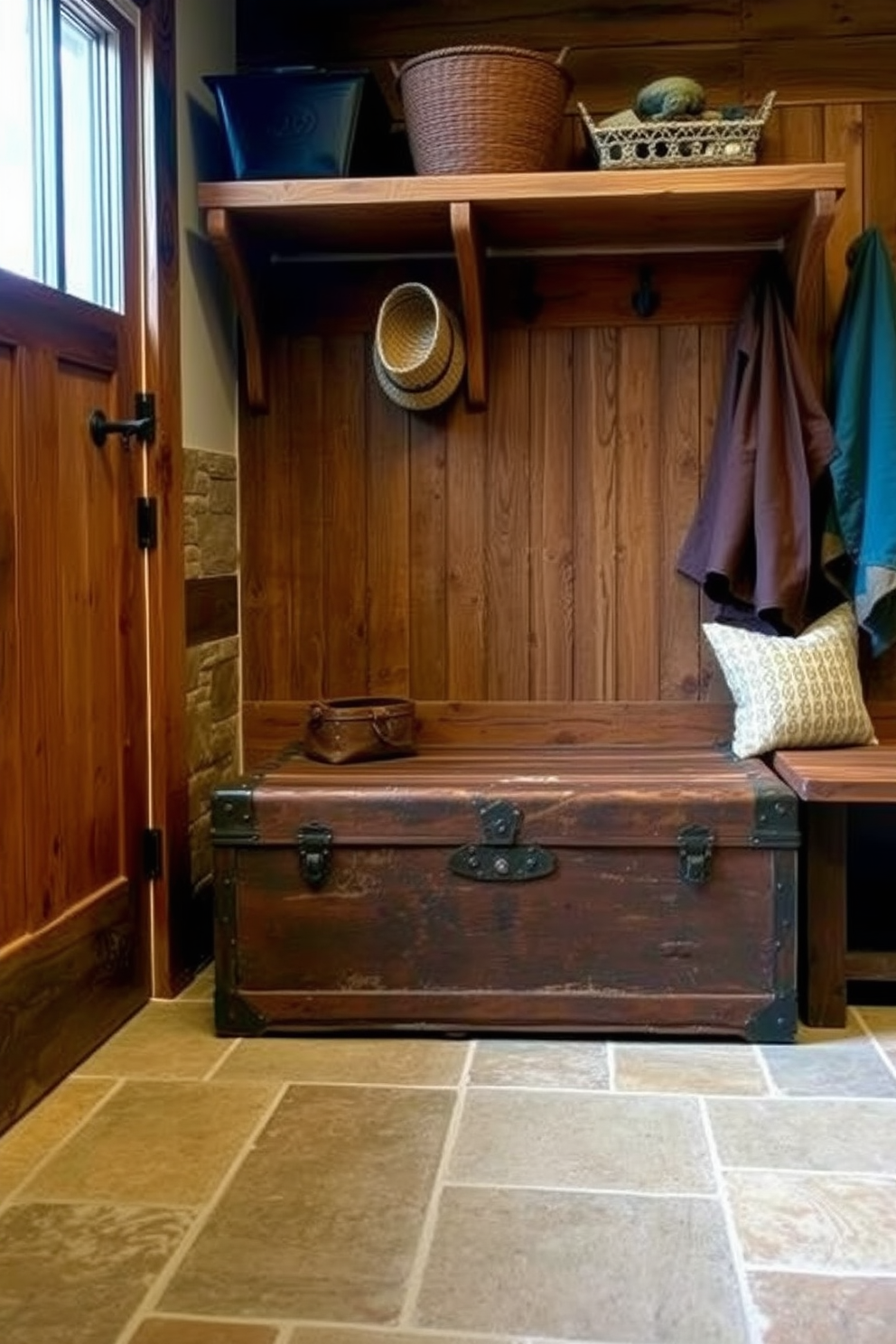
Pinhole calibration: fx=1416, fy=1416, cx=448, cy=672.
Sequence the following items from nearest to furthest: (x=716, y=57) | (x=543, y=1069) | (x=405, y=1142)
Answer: (x=405, y=1142) → (x=543, y=1069) → (x=716, y=57)

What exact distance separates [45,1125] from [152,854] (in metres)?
0.74

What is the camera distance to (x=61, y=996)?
8.68ft

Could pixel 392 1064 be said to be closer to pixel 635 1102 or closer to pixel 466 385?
pixel 635 1102

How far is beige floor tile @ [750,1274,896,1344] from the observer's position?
1.76m

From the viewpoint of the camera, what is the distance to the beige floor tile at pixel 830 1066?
2.58m

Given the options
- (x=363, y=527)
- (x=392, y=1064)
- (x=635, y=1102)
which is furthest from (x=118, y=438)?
(x=635, y=1102)

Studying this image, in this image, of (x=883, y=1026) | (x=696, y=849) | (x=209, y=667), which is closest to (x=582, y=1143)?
(x=696, y=849)

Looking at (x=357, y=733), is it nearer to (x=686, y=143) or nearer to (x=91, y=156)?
(x=91, y=156)

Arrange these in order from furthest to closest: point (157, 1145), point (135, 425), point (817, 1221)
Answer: point (135, 425) → point (157, 1145) → point (817, 1221)

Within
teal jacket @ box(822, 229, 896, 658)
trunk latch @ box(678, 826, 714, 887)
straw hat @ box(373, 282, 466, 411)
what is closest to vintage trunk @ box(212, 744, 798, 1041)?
trunk latch @ box(678, 826, 714, 887)

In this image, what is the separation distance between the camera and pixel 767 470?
326cm

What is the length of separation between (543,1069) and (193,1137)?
0.69 meters

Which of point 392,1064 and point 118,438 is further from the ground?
point 118,438

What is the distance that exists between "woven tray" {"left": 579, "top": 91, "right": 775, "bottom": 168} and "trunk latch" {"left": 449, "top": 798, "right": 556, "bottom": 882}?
145 cm
